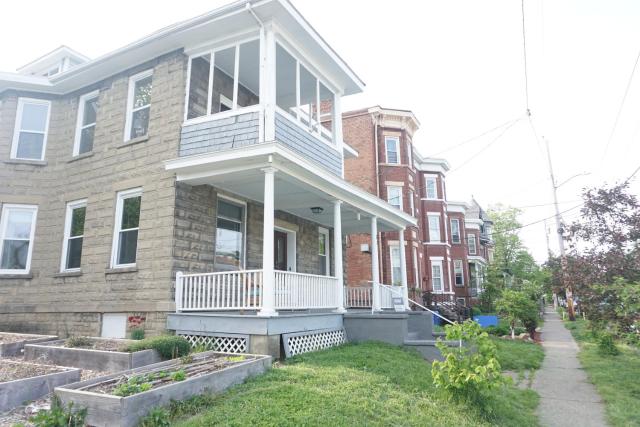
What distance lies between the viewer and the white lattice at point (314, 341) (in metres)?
8.02

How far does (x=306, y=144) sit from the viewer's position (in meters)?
10.1

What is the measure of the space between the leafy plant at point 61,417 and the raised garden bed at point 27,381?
3.14ft

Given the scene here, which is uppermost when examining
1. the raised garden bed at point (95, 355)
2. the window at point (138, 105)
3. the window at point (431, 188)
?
the window at point (431, 188)

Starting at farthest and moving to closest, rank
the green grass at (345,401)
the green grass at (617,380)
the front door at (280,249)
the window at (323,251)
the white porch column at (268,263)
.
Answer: the window at (323,251) < the front door at (280,249) < the white porch column at (268,263) < the green grass at (617,380) < the green grass at (345,401)

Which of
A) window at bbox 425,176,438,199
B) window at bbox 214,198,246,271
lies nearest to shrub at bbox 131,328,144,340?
window at bbox 214,198,246,271

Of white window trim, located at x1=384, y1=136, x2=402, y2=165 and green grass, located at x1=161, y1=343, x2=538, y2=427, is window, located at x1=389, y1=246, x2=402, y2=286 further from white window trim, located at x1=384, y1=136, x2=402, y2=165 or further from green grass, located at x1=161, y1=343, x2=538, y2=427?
green grass, located at x1=161, y1=343, x2=538, y2=427

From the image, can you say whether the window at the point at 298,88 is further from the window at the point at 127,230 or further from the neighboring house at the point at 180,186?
the window at the point at 127,230

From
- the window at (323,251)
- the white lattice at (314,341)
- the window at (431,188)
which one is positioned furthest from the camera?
the window at (431,188)

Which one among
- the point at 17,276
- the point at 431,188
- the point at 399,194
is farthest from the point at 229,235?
the point at 431,188

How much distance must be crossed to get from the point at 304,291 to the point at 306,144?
11.3ft

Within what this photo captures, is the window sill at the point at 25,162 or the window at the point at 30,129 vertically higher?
the window at the point at 30,129

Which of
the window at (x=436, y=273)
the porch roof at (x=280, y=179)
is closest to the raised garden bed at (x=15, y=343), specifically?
the porch roof at (x=280, y=179)

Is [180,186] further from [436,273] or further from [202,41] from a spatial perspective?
[436,273]

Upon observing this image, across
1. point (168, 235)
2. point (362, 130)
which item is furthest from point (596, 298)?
point (362, 130)
